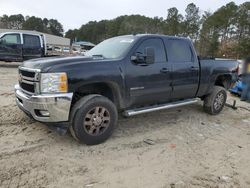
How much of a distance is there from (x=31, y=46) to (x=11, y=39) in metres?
1.09

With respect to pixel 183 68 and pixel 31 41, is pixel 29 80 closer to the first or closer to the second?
pixel 183 68

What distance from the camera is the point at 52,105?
3.80 metres

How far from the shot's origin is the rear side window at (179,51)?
17.8 feet

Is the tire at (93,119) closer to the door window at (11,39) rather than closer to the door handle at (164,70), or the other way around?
the door handle at (164,70)

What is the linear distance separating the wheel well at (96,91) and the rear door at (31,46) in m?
11.1

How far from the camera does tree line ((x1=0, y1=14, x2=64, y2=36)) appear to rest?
300ft

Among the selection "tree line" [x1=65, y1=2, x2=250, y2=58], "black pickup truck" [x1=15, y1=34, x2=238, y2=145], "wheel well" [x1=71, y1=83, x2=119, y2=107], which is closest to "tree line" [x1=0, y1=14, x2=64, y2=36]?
"tree line" [x1=65, y1=2, x2=250, y2=58]

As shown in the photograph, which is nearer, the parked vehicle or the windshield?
the windshield

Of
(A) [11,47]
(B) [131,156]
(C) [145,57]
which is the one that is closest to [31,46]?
(A) [11,47]

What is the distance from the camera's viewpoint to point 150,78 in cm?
488

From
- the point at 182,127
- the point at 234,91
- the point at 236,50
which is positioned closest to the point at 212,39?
the point at 236,50

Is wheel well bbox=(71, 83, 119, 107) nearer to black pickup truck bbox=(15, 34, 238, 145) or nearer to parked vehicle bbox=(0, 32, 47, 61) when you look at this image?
black pickup truck bbox=(15, 34, 238, 145)

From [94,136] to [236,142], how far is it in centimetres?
282

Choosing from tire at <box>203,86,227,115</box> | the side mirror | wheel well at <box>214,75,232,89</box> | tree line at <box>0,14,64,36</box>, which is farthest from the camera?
tree line at <box>0,14,64,36</box>
